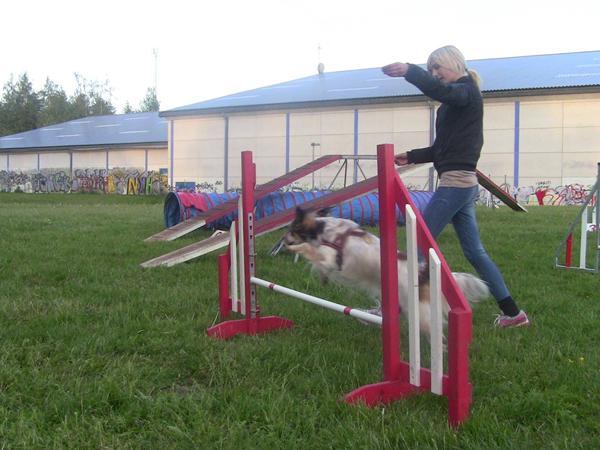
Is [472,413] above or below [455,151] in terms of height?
below

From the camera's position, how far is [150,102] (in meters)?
73.4

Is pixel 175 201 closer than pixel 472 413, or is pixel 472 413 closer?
pixel 472 413

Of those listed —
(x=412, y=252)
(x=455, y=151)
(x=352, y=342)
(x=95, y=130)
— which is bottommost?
(x=352, y=342)

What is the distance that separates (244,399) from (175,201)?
8226 mm

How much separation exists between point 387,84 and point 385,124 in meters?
2.53

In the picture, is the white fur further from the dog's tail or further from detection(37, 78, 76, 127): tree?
detection(37, 78, 76, 127): tree

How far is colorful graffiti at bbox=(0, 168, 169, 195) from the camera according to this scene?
33.8 m

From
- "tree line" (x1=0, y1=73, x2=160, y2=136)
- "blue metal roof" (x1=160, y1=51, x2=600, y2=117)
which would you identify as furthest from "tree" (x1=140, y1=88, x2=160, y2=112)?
"blue metal roof" (x1=160, y1=51, x2=600, y2=117)

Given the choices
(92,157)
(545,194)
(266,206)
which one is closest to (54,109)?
(92,157)

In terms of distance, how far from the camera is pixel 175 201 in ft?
34.4

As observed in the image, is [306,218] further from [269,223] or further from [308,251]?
[269,223]

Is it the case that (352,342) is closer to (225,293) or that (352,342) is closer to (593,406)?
(225,293)

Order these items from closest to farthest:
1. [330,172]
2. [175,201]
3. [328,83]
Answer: [175,201] → [330,172] → [328,83]

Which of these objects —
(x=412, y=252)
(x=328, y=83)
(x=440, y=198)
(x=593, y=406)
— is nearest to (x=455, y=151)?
(x=440, y=198)
